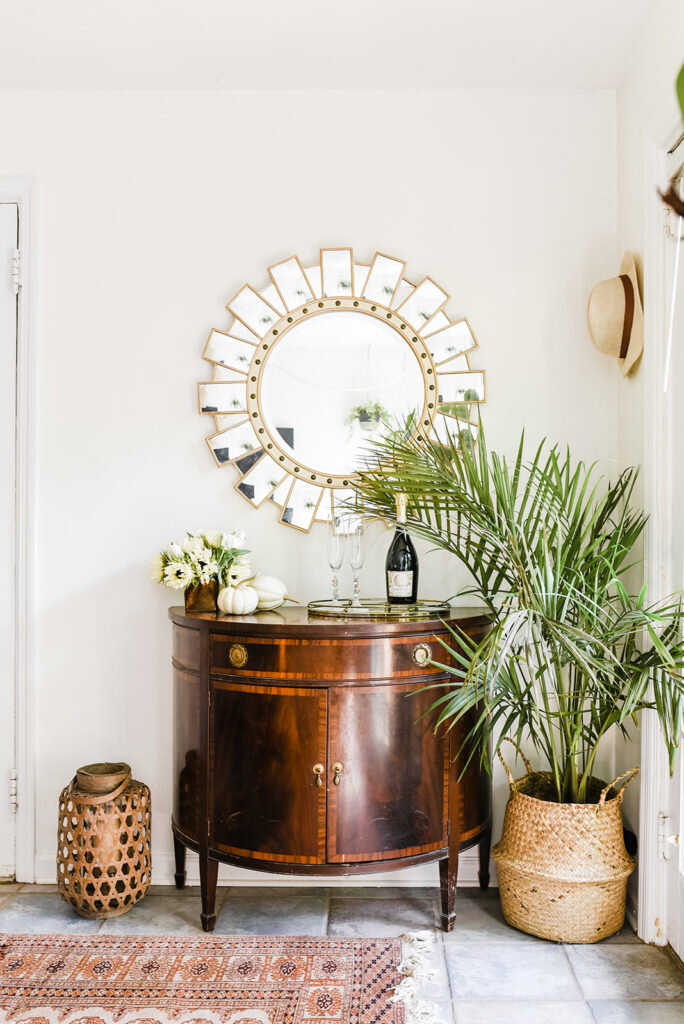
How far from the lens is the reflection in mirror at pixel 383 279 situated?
2621 millimetres

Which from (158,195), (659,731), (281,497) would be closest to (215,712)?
(281,497)

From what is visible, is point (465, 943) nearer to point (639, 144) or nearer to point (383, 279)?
point (383, 279)

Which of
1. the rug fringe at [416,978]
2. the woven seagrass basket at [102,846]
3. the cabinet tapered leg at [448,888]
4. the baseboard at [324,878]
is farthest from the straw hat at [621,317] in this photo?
the woven seagrass basket at [102,846]

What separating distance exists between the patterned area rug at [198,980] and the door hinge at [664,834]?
76 cm

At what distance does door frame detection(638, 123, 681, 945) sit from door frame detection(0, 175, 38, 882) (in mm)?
1893

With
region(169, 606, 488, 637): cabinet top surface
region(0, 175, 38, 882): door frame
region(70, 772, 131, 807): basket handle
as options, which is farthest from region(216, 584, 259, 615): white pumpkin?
region(0, 175, 38, 882): door frame

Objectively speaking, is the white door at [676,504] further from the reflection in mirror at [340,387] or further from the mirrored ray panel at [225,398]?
the mirrored ray panel at [225,398]

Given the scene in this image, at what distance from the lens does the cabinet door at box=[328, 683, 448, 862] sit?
2131 millimetres

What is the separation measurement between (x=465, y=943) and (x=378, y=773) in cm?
55

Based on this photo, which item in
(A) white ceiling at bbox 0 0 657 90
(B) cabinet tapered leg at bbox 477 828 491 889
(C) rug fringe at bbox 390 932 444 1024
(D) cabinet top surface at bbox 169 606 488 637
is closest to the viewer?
(C) rug fringe at bbox 390 932 444 1024

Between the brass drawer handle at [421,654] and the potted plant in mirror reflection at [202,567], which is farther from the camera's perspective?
the potted plant in mirror reflection at [202,567]

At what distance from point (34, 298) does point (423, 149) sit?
4.49 feet

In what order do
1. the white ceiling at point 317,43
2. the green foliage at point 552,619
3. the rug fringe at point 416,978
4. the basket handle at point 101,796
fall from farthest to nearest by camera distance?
the basket handle at point 101,796
the white ceiling at point 317,43
the green foliage at point 552,619
the rug fringe at point 416,978

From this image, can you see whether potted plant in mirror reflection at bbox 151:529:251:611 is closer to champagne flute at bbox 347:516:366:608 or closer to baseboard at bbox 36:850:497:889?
champagne flute at bbox 347:516:366:608
